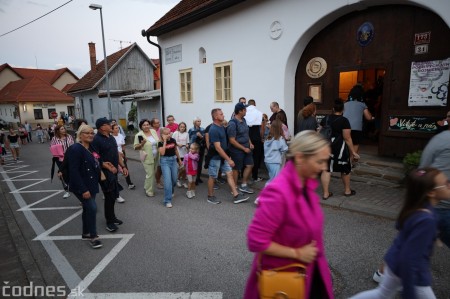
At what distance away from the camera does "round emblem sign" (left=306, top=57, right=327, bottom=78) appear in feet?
27.7

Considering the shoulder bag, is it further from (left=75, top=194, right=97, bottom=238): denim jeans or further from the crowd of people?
(left=75, top=194, right=97, bottom=238): denim jeans

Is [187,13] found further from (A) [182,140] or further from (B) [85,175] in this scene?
(B) [85,175]

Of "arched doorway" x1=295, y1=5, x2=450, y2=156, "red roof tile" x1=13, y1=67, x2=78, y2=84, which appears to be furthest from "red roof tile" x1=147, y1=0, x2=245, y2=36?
"red roof tile" x1=13, y1=67, x2=78, y2=84

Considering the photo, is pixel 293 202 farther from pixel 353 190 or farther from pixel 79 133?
pixel 353 190

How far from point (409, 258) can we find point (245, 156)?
478 cm

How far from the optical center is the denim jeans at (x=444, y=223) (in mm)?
2768

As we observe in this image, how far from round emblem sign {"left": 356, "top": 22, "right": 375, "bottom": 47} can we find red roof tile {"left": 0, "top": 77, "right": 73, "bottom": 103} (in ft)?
144

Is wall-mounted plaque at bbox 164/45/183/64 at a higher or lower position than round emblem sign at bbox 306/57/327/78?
higher

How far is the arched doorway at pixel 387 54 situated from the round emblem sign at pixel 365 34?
2 cm

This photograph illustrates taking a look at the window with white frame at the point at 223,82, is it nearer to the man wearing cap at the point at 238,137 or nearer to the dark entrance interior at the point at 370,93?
the dark entrance interior at the point at 370,93

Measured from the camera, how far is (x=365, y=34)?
748cm

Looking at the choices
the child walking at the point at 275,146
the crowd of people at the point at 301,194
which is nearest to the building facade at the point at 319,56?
the crowd of people at the point at 301,194

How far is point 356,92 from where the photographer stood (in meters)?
7.22

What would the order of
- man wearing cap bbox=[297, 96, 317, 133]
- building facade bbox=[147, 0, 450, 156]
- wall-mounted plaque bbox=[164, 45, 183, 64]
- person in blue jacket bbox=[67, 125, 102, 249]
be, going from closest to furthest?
person in blue jacket bbox=[67, 125, 102, 249] → man wearing cap bbox=[297, 96, 317, 133] → building facade bbox=[147, 0, 450, 156] → wall-mounted plaque bbox=[164, 45, 183, 64]
